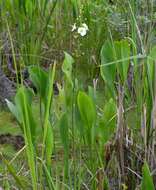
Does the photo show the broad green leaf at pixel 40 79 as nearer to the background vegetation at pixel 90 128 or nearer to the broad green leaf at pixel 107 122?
the background vegetation at pixel 90 128

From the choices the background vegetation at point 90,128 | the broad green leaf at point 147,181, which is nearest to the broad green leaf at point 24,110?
the background vegetation at point 90,128

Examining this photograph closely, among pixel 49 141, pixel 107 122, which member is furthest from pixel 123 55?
pixel 49 141

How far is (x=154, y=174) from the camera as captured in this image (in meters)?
1.33

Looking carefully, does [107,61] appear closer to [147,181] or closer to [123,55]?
[123,55]

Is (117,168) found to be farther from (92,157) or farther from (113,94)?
(113,94)

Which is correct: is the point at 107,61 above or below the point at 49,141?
above

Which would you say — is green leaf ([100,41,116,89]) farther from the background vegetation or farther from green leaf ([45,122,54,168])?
green leaf ([45,122,54,168])

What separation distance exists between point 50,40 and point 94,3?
319 mm

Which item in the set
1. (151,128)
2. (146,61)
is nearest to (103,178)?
(151,128)

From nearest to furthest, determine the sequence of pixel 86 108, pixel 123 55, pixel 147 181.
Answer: pixel 147 181
pixel 86 108
pixel 123 55

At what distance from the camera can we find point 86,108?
123 cm

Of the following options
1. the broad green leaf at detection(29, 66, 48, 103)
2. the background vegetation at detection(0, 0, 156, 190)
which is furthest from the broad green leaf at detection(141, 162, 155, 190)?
the broad green leaf at detection(29, 66, 48, 103)

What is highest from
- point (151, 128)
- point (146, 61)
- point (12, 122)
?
point (146, 61)

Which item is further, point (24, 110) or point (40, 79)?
point (40, 79)
